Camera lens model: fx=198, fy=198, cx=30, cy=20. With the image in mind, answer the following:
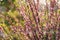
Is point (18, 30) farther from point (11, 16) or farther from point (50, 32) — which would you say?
point (11, 16)

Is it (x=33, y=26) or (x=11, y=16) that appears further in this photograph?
(x=11, y=16)

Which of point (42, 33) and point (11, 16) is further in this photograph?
point (11, 16)

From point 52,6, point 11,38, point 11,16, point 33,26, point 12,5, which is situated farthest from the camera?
point 12,5

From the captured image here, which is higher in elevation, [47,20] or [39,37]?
[47,20]

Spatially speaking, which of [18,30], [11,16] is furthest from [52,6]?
[11,16]

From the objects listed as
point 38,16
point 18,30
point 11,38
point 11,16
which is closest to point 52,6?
point 38,16

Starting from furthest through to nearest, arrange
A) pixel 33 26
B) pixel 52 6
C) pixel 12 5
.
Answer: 1. pixel 12 5
2. pixel 33 26
3. pixel 52 6

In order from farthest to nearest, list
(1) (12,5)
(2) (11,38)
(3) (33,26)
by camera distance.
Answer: (1) (12,5)
(2) (11,38)
(3) (33,26)

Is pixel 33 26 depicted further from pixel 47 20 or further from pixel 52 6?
pixel 52 6

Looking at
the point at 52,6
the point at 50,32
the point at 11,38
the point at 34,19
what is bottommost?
the point at 11,38
